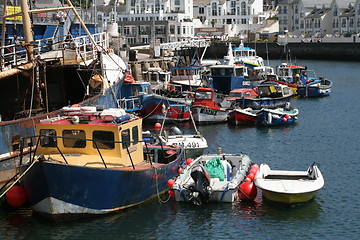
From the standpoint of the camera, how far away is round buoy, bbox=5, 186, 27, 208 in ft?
73.2

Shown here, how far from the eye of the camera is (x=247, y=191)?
23547 mm

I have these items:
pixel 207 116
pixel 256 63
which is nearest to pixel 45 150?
pixel 207 116

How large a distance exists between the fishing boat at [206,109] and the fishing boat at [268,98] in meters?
2.79

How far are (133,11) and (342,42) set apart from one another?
4180 centimetres

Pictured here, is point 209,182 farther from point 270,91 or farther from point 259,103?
point 270,91

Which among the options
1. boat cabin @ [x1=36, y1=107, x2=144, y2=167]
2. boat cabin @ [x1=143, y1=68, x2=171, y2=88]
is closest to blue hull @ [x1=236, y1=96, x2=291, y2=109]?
boat cabin @ [x1=143, y1=68, x2=171, y2=88]

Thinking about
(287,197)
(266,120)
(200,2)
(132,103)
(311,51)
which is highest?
(200,2)

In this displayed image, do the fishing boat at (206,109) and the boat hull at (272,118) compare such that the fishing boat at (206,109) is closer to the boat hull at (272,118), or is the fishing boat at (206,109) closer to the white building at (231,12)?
the boat hull at (272,118)

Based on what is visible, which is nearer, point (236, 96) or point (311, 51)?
point (236, 96)

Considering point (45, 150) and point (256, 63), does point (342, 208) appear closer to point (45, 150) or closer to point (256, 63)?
point (45, 150)

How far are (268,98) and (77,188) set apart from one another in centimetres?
2658

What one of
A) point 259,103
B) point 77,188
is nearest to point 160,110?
point 259,103

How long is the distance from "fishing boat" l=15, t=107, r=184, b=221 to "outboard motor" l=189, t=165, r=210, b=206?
132 cm

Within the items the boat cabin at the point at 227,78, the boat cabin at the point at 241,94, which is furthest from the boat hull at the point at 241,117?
the boat cabin at the point at 227,78
